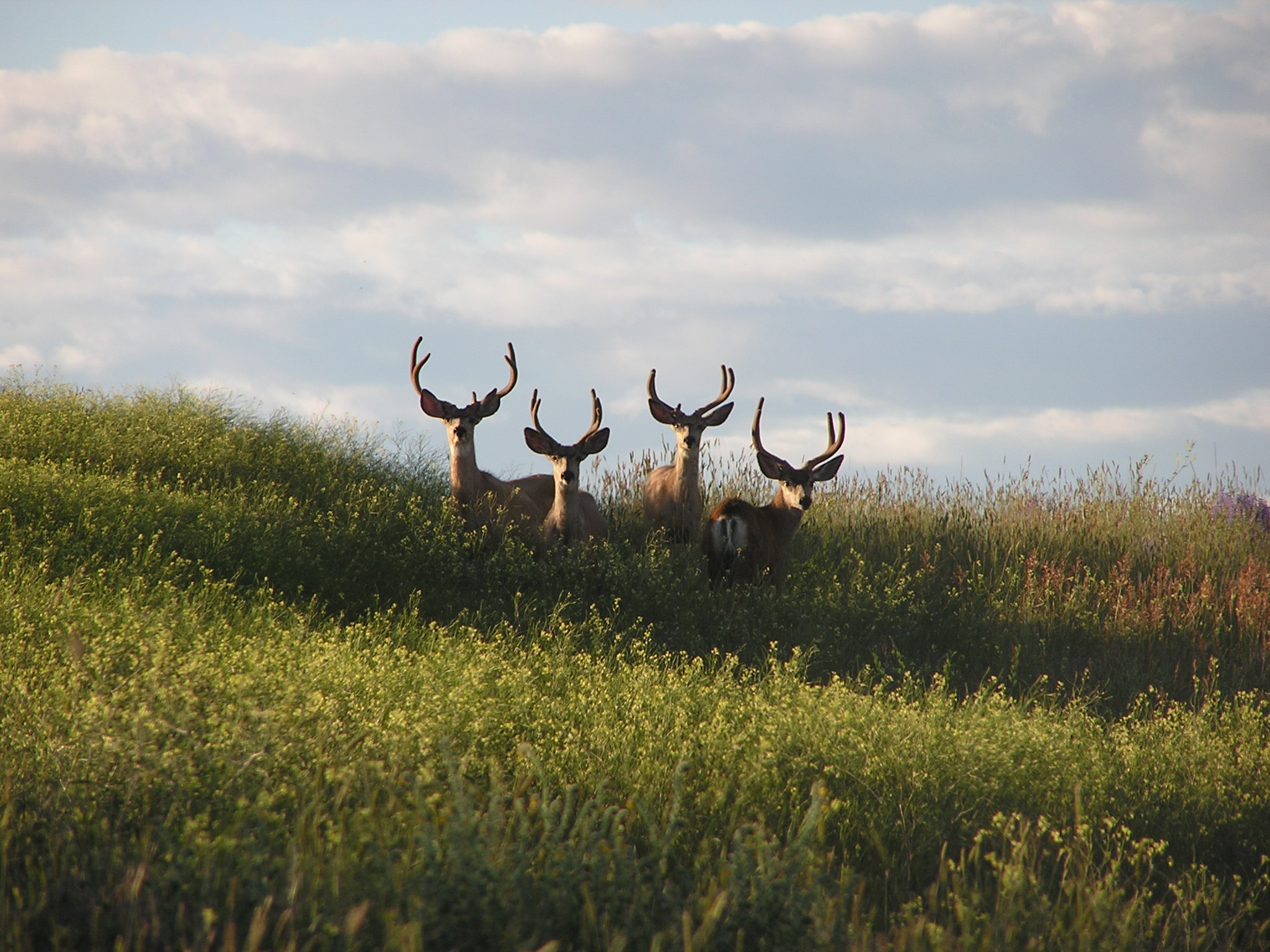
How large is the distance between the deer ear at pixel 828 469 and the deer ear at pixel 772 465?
0.36 m

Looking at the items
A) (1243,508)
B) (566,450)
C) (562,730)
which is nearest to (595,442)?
(566,450)

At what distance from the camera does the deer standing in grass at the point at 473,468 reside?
10359 mm

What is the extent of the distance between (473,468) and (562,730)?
5.75m

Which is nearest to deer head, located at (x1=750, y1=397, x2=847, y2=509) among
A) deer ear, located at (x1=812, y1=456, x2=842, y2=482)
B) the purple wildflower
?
deer ear, located at (x1=812, y1=456, x2=842, y2=482)

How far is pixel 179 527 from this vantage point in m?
8.55

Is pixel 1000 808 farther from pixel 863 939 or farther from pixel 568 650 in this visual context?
pixel 568 650

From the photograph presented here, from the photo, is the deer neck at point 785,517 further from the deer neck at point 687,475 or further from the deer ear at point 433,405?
the deer ear at point 433,405

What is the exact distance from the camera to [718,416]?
1124 cm

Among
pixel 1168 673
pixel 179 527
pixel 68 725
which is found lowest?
pixel 1168 673

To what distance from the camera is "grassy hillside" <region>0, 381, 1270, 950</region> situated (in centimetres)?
317

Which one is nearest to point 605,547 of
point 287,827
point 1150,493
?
point 287,827

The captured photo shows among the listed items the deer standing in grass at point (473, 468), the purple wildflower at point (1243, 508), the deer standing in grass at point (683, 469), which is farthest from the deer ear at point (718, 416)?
the purple wildflower at point (1243, 508)

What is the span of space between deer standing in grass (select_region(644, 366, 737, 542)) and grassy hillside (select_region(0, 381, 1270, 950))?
0.63m

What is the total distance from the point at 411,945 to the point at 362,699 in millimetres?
2873
